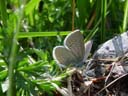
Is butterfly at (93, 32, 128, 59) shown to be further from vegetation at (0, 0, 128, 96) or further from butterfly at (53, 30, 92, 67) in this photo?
vegetation at (0, 0, 128, 96)

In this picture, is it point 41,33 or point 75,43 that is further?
point 41,33

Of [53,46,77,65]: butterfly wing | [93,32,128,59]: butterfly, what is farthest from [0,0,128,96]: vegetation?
[93,32,128,59]: butterfly

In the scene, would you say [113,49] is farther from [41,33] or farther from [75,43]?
[41,33]

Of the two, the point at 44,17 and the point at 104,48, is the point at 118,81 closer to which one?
the point at 104,48

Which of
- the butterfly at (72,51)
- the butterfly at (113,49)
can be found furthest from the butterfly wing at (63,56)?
the butterfly at (113,49)

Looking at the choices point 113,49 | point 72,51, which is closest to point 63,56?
point 72,51

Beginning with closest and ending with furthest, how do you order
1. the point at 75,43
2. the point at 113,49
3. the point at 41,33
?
the point at 75,43 → the point at 113,49 → the point at 41,33

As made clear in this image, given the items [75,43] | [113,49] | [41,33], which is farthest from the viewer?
[41,33]
